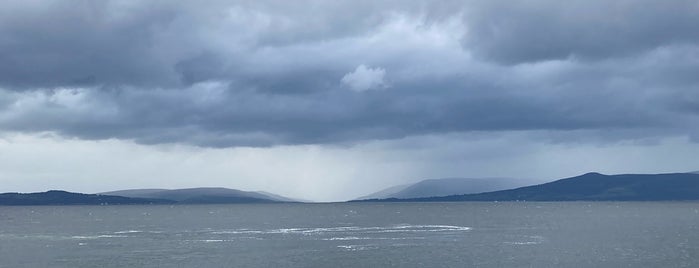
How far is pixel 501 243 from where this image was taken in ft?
527

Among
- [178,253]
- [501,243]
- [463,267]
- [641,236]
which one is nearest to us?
[463,267]

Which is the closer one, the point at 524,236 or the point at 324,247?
the point at 324,247

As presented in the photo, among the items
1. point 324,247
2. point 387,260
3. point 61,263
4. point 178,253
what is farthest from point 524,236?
Answer: point 61,263

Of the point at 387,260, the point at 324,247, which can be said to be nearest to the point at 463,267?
the point at 387,260

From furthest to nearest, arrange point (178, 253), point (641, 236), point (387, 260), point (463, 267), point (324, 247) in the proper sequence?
1. point (641, 236)
2. point (324, 247)
3. point (178, 253)
4. point (387, 260)
5. point (463, 267)

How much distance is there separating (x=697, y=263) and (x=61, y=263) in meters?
98.4

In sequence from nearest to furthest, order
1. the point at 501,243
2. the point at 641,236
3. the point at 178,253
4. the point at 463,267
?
1. the point at 463,267
2. the point at 178,253
3. the point at 501,243
4. the point at 641,236

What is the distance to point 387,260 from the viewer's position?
403 ft

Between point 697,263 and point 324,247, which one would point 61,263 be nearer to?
Answer: point 324,247

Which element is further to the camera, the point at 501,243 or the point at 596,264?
the point at 501,243

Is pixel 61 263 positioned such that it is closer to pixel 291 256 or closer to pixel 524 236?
pixel 291 256

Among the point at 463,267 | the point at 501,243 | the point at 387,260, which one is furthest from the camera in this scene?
the point at 501,243

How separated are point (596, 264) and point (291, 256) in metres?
48.6

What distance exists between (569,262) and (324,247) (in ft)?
154
